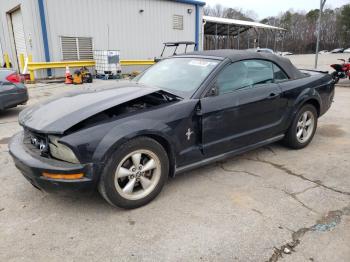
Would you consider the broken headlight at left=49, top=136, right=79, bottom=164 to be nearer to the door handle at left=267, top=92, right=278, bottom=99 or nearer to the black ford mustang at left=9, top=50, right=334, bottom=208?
the black ford mustang at left=9, top=50, right=334, bottom=208

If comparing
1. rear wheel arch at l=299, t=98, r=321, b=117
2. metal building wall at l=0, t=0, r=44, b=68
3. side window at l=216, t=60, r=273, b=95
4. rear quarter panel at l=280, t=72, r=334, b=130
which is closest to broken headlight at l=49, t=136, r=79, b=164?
side window at l=216, t=60, r=273, b=95

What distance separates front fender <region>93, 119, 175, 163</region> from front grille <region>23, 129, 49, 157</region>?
53 cm

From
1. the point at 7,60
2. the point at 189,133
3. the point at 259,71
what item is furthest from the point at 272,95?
the point at 7,60

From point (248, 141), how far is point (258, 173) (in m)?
0.42

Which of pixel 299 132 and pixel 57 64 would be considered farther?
pixel 57 64

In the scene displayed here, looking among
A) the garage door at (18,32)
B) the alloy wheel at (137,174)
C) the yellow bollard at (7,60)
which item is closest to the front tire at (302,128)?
the alloy wheel at (137,174)

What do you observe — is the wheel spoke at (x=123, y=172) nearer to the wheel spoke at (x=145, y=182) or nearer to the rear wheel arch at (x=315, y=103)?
the wheel spoke at (x=145, y=182)

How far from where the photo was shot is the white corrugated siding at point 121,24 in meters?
14.0

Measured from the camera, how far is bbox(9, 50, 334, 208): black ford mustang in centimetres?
271

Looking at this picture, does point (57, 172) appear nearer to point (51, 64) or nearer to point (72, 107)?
point (72, 107)

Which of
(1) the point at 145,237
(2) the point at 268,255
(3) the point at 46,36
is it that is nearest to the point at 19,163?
(1) the point at 145,237

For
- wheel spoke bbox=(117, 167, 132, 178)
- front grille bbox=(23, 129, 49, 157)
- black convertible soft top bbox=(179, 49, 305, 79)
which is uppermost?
black convertible soft top bbox=(179, 49, 305, 79)

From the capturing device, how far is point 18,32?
15.6m

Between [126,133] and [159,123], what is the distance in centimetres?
38
